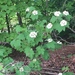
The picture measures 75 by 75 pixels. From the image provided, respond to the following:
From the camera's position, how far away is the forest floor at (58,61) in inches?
Result: 204

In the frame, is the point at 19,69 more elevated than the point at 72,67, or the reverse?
the point at 19,69

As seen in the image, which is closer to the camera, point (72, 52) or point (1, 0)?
point (1, 0)

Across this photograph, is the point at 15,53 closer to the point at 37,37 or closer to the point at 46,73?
the point at 46,73

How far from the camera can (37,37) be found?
389 centimetres

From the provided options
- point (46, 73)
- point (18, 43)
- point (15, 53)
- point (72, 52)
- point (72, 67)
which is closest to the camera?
point (18, 43)

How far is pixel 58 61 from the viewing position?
18.6 feet

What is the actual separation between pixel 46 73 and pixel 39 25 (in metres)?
1.28

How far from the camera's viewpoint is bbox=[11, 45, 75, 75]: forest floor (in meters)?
5.17

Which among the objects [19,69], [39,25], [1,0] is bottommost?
[19,69]

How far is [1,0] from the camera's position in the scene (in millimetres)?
5262

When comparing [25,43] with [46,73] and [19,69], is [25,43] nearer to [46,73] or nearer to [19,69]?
[19,69]

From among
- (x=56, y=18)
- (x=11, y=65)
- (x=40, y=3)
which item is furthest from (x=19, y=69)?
(x=40, y=3)

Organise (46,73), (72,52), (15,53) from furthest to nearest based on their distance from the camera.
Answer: (15,53), (72,52), (46,73)

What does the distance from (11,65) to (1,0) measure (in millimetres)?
1689
